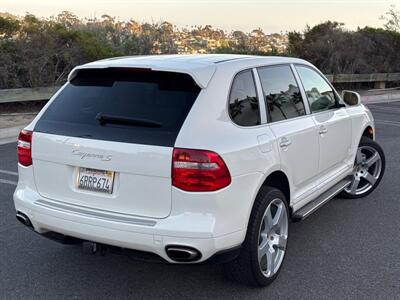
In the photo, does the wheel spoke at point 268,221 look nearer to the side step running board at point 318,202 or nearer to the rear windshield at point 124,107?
the side step running board at point 318,202

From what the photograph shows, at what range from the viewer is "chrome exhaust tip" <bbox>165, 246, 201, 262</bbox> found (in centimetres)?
310

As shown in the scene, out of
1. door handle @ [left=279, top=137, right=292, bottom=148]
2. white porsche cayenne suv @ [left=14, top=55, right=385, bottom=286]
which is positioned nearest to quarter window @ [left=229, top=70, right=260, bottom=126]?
white porsche cayenne suv @ [left=14, top=55, right=385, bottom=286]

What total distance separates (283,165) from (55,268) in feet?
6.57

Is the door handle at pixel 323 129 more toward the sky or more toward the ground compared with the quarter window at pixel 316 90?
more toward the ground

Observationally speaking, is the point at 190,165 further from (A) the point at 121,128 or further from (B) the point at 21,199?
(B) the point at 21,199

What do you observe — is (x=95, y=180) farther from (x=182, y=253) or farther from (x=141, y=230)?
(x=182, y=253)

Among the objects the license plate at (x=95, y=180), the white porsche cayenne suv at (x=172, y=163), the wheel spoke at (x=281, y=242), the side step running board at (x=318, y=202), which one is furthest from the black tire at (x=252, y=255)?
the license plate at (x=95, y=180)

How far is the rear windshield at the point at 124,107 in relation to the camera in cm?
326

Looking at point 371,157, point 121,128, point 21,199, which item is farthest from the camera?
point 371,157

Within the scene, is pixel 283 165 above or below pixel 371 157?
above

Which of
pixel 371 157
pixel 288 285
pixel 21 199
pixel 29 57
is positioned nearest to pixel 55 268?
pixel 21 199

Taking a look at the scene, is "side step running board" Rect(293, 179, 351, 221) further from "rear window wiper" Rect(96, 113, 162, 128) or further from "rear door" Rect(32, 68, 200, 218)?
"rear window wiper" Rect(96, 113, 162, 128)

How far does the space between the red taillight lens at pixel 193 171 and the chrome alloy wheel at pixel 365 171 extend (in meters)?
3.31

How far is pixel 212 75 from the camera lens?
3488mm
